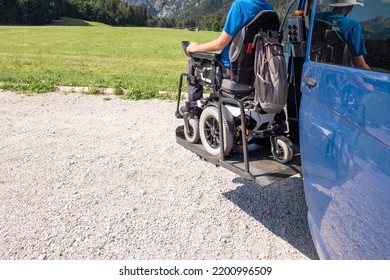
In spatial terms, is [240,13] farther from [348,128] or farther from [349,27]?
[348,128]

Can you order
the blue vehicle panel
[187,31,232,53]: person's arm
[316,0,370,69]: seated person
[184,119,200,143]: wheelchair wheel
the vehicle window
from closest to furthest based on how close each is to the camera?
the blue vehicle panel
the vehicle window
[316,0,370,69]: seated person
[187,31,232,53]: person's arm
[184,119,200,143]: wheelchair wheel

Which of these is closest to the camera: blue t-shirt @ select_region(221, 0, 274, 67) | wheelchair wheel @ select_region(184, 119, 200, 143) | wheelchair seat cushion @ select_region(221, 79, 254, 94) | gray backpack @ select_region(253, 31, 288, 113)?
gray backpack @ select_region(253, 31, 288, 113)

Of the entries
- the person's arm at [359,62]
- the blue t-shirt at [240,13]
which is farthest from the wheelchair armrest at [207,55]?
the person's arm at [359,62]

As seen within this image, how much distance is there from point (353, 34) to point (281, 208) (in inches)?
83.7

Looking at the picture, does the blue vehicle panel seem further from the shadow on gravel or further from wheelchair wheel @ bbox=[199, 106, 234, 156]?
wheelchair wheel @ bbox=[199, 106, 234, 156]

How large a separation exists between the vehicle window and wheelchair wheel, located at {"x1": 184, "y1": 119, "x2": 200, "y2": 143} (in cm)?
175

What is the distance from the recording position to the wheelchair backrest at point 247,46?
3.24m

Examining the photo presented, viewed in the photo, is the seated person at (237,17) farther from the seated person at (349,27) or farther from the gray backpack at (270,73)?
the seated person at (349,27)

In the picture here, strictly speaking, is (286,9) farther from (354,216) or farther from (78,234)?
(78,234)

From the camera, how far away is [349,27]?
222cm

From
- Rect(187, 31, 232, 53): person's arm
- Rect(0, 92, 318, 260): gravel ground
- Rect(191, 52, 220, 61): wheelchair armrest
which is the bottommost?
Rect(0, 92, 318, 260): gravel ground

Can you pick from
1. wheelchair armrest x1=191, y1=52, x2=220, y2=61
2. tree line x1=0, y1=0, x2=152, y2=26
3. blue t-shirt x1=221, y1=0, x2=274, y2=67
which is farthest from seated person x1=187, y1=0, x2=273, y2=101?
tree line x1=0, y1=0, x2=152, y2=26

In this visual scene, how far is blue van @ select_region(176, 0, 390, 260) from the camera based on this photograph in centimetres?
168
